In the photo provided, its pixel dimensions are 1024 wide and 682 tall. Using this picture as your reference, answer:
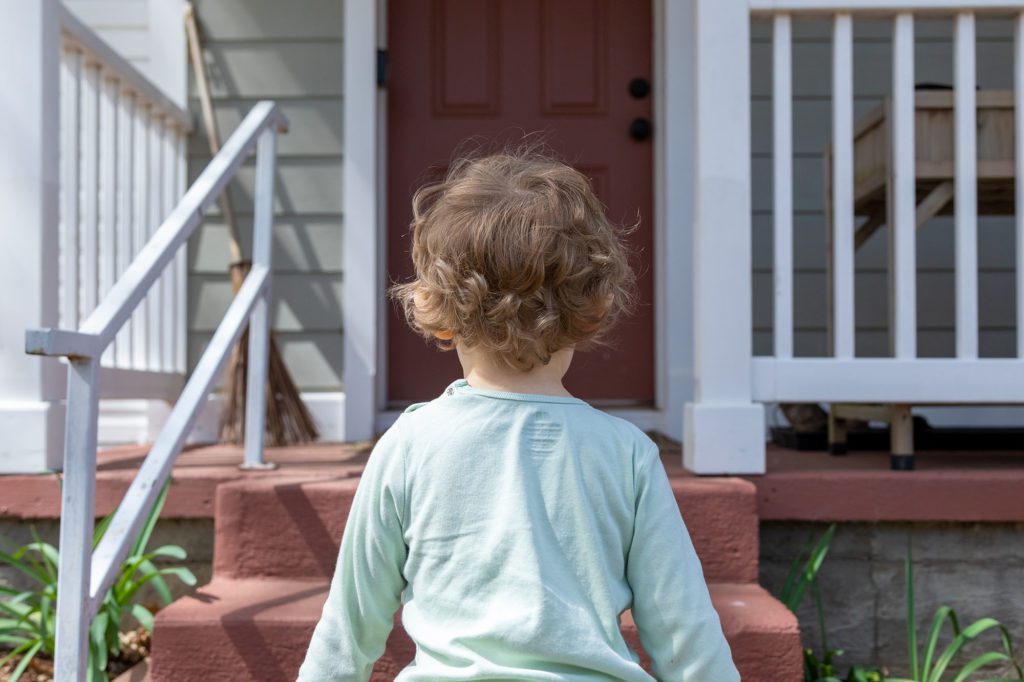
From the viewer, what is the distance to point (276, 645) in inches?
81.0

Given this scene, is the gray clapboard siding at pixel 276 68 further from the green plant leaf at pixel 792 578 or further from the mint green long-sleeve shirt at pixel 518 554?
the mint green long-sleeve shirt at pixel 518 554

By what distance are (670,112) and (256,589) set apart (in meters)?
2.35

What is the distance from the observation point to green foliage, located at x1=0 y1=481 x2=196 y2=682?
7.20ft

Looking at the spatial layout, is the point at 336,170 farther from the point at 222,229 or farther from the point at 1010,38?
the point at 1010,38

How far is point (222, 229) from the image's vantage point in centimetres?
378

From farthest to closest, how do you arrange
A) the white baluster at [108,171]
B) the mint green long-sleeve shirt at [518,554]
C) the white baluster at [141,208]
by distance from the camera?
the white baluster at [141,208] → the white baluster at [108,171] → the mint green long-sleeve shirt at [518,554]

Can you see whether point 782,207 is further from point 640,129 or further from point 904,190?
point 640,129

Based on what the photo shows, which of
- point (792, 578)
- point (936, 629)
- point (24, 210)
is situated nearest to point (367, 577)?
point (792, 578)

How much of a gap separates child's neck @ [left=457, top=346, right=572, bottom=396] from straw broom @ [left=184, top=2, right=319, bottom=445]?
7.82 feet

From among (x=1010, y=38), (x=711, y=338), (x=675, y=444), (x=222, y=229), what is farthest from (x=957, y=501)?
(x=222, y=229)

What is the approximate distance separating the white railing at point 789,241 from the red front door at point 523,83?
4.29 ft

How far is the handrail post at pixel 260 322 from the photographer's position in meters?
2.71

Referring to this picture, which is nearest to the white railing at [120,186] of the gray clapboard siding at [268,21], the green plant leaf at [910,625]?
the gray clapboard siding at [268,21]

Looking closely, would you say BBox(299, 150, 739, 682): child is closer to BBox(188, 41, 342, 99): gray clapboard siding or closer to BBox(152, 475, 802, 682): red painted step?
BBox(152, 475, 802, 682): red painted step
